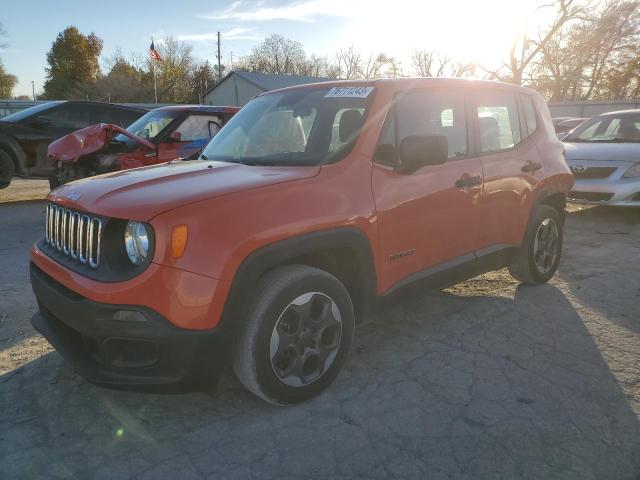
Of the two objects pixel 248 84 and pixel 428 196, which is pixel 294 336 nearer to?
pixel 428 196

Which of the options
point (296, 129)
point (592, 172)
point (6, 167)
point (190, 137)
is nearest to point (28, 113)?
point (6, 167)

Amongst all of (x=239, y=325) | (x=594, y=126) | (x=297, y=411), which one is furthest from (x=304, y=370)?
(x=594, y=126)

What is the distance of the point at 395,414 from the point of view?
2.54 metres

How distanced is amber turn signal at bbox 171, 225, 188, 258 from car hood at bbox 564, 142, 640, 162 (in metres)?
6.47

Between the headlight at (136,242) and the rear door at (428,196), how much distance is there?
1.28m

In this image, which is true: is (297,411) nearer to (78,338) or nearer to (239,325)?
(239,325)

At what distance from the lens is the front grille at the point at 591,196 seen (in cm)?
710

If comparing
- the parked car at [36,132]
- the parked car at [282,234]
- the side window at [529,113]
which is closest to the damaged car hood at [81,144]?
the parked car at [36,132]

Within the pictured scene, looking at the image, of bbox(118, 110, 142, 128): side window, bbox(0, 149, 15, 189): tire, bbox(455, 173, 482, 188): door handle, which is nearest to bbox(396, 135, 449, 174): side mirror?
bbox(455, 173, 482, 188): door handle

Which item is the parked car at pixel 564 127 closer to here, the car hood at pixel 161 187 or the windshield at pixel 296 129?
the windshield at pixel 296 129

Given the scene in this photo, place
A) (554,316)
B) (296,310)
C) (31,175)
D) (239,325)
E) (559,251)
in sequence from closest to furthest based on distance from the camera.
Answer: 1. (239,325)
2. (296,310)
3. (554,316)
4. (559,251)
5. (31,175)

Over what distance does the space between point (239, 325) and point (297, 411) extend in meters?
0.63

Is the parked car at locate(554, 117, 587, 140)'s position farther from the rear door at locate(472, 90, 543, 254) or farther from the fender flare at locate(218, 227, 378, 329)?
the fender flare at locate(218, 227, 378, 329)

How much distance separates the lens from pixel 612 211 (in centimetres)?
816
